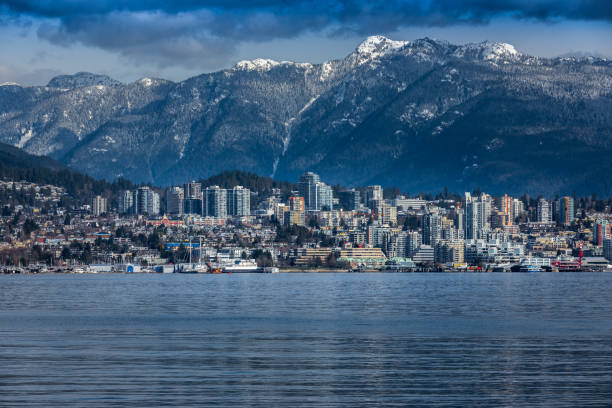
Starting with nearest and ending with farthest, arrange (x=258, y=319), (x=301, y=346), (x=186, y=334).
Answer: (x=301, y=346) < (x=186, y=334) < (x=258, y=319)

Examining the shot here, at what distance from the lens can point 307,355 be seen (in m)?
58.3

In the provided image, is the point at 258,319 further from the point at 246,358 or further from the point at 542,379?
the point at 542,379

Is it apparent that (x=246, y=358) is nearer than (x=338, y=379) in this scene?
No

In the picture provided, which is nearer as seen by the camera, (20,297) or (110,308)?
(110,308)

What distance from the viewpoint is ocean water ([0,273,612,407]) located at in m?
44.3

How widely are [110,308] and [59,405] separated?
199 feet

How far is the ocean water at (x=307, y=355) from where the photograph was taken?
44.3 meters

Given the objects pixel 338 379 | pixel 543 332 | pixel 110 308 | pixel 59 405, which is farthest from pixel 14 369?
pixel 110 308

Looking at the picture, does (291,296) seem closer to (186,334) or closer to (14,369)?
(186,334)

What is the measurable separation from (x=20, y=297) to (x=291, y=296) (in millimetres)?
28491

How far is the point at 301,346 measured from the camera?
63.1 metres

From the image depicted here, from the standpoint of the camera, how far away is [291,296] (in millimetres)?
126188

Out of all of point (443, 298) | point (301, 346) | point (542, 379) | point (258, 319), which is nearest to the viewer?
point (542, 379)

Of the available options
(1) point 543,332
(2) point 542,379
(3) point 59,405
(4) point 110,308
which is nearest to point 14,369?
(3) point 59,405
